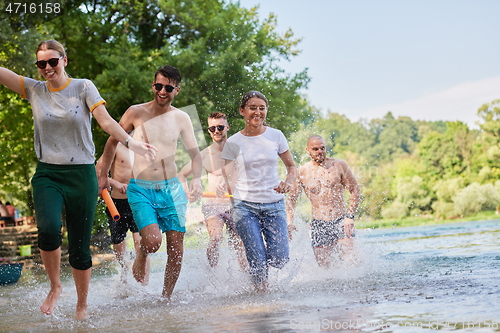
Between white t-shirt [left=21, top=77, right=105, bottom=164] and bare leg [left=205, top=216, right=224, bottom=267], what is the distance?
292cm

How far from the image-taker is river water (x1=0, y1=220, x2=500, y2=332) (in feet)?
14.0

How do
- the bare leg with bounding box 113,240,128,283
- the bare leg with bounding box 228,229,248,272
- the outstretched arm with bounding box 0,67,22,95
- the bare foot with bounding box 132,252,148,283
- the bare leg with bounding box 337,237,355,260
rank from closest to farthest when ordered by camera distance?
1. the outstretched arm with bounding box 0,67,22,95
2. the bare foot with bounding box 132,252,148,283
3. the bare leg with bounding box 228,229,248,272
4. the bare leg with bounding box 113,240,128,283
5. the bare leg with bounding box 337,237,355,260

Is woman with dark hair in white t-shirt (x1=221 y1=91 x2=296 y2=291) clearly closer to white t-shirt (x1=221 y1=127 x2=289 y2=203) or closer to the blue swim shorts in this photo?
white t-shirt (x1=221 y1=127 x2=289 y2=203)

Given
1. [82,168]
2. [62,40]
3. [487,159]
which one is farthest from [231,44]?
[487,159]

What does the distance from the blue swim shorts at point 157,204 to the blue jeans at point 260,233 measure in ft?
1.98

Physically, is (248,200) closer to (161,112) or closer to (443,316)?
(161,112)

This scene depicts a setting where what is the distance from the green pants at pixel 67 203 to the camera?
16.1ft

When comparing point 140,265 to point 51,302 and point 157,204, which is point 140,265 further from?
point 51,302

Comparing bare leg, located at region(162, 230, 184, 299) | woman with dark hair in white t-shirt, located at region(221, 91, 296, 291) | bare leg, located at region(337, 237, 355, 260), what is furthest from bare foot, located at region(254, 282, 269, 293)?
bare leg, located at region(337, 237, 355, 260)

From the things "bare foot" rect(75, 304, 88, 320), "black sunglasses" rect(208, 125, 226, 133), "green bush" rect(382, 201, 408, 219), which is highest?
"black sunglasses" rect(208, 125, 226, 133)

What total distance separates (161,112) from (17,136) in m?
20.4

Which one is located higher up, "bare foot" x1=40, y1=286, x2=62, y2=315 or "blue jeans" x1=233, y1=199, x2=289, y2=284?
"blue jeans" x1=233, y1=199, x2=289, y2=284

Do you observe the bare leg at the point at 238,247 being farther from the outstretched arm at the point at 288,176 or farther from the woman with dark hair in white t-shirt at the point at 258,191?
the outstretched arm at the point at 288,176

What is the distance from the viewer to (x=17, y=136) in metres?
24.7
